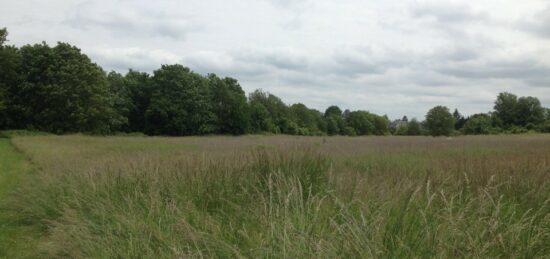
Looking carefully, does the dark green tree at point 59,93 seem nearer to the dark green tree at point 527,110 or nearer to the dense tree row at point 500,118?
the dense tree row at point 500,118

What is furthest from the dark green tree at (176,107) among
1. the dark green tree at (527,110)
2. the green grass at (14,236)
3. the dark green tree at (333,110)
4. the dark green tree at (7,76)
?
the dark green tree at (333,110)

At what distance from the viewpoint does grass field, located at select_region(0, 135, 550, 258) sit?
333 cm

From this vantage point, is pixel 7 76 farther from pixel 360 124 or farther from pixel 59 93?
pixel 360 124

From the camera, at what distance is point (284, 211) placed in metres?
4.19

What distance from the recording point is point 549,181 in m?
5.04

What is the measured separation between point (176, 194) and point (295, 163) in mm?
1703

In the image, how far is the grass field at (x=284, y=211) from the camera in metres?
3.33

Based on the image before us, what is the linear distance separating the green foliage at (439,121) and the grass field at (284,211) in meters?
48.8

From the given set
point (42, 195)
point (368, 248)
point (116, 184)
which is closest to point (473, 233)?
point (368, 248)

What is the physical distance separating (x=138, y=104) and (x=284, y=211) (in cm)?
5534

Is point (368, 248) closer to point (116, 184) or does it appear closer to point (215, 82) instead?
point (116, 184)

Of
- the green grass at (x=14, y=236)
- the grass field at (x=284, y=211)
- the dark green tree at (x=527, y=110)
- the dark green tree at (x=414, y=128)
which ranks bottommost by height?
the green grass at (x=14, y=236)

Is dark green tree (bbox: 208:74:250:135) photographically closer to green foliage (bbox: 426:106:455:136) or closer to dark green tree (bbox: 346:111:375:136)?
green foliage (bbox: 426:106:455:136)

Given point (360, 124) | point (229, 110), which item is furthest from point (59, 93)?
point (360, 124)
